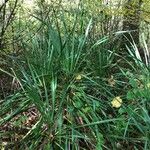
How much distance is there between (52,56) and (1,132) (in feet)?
2.85

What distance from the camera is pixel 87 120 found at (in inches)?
129

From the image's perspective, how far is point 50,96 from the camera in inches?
142

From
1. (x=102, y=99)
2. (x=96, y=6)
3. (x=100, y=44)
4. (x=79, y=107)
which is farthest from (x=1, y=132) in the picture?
(x=96, y=6)

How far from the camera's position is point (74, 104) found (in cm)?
343

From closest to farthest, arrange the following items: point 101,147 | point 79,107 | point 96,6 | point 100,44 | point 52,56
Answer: point 101,147 → point 79,107 → point 52,56 → point 100,44 → point 96,6

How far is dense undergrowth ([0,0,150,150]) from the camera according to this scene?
3168mm

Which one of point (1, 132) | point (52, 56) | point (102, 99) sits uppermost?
point (52, 56)

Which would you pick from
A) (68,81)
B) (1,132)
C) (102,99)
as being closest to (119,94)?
(102,99)

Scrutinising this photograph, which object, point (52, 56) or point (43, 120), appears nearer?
point (43, 120)

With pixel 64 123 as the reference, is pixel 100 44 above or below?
above

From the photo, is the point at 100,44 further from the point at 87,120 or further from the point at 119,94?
the point at 87,120

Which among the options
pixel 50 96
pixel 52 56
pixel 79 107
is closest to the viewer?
pixel 79 107

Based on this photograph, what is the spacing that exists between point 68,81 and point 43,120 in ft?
1.74

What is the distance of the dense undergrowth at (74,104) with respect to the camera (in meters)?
3.17
